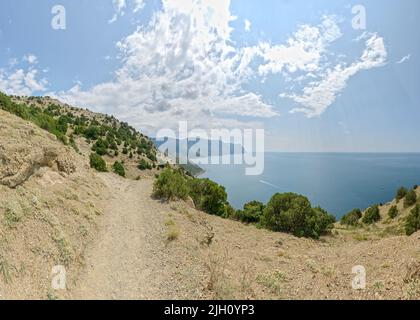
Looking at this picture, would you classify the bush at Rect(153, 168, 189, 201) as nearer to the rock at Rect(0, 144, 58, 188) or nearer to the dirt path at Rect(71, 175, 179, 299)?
the dirt path at Rect(71, 175, 179, 299)

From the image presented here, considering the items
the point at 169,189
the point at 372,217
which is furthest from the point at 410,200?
the point at 169,189

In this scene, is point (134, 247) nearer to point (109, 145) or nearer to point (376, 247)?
point (376, 247)

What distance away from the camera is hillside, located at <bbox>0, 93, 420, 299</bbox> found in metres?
7.16

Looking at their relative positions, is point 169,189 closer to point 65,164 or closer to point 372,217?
point 65,164

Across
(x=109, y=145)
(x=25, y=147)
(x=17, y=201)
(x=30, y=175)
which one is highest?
(x=109, y=145)

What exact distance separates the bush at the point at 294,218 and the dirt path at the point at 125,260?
9.73 meters

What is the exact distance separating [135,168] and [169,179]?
25.6m

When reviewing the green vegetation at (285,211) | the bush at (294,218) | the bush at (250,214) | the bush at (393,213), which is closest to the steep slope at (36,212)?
the green vegetation at (285,211)

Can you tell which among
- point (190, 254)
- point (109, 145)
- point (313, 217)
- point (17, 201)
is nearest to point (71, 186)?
point (17, 201)

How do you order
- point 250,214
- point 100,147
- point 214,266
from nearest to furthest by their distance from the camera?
point 214,266, point 250,214, point 100,147

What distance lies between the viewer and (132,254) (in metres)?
9.66

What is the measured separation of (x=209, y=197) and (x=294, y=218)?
7.65 metres

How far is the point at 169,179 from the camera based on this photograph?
2027 centimetres

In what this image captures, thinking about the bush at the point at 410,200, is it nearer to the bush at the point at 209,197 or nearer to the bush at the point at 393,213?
the bush at the point at 393,213
